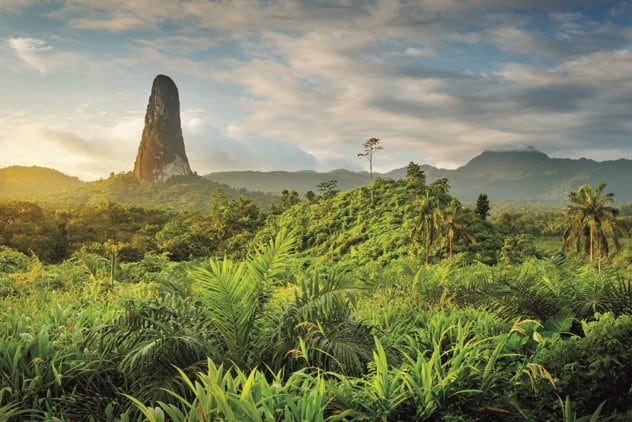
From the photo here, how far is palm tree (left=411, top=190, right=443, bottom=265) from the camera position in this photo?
144 feet

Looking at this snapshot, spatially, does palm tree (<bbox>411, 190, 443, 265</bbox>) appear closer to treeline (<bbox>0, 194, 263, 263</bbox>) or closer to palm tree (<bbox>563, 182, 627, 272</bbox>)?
palm tree (<bbox>563, 182, 627, 272</bbox>)

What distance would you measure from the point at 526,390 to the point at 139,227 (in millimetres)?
55146

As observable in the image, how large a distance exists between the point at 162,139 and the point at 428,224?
135068mm

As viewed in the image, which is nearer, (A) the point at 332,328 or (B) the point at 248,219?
(A) the point at 332,328

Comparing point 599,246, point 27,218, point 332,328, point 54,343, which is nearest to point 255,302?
point 332,328

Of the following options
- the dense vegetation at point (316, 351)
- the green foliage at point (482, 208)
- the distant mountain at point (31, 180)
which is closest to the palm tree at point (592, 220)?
the green foliage at point (482, 208)

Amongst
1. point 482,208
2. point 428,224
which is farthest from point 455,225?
point 482,208

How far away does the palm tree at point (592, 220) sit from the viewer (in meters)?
37.4

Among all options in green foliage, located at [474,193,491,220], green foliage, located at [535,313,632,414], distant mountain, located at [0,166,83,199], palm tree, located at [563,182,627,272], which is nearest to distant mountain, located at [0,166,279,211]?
distant mountain, located at [0,166,83,199]

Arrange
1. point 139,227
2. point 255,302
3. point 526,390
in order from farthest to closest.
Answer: point 139,227, point 255,302, point 526,390

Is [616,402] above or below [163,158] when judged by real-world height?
below

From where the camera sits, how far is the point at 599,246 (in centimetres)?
3806

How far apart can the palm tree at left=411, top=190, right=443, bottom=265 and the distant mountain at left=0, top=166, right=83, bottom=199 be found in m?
109

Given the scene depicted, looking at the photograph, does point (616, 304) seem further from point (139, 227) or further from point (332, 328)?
point (139, 227)
